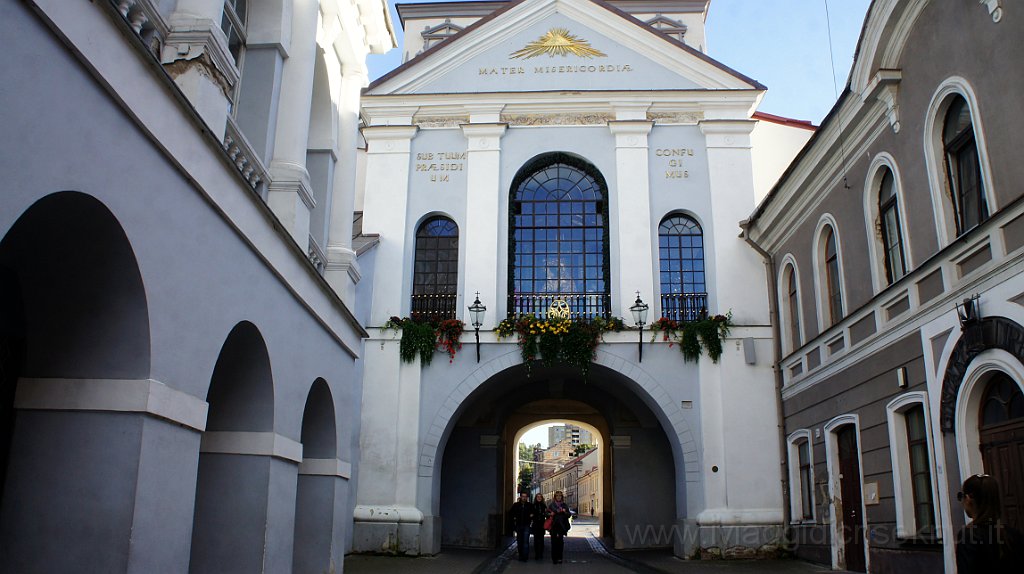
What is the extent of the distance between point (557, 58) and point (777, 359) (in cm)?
872

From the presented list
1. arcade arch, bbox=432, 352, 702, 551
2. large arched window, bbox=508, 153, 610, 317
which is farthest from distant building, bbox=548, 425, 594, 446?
large arched window, bbox=508, 153, 610, 317

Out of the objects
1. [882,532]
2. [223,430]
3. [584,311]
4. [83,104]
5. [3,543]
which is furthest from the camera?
[584,311]

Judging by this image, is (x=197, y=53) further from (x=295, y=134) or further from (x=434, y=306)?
(x=434, y=306)

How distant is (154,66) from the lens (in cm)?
562

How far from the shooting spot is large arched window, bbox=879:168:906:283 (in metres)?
12.5

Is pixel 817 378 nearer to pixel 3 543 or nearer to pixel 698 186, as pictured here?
pixel 698 186

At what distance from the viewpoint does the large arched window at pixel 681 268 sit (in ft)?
63.1

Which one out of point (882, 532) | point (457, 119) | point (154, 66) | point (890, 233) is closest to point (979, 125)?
point (890, 233)

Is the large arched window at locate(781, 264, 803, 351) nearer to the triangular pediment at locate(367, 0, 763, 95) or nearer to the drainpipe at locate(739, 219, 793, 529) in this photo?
the drainpipe at locate(739, 219, 793, 529)

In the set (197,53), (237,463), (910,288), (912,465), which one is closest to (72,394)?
(197,53)

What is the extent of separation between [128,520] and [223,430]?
3079 mm

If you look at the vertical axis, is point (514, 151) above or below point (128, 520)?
above

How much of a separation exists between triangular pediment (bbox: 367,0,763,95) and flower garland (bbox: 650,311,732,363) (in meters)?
5.74

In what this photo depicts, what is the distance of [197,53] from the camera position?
21.9 ft
